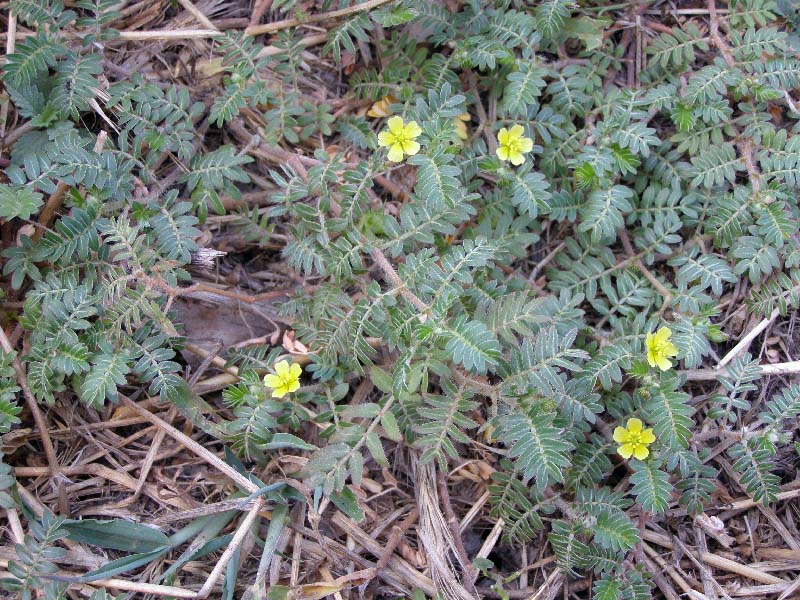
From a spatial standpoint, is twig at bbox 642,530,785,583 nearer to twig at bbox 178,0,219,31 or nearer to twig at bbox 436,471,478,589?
twig at bbox 436,471,478,589

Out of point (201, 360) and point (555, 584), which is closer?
point (555, 584)

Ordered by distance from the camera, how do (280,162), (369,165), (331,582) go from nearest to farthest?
(331,582) → (369,165) → (280,162)

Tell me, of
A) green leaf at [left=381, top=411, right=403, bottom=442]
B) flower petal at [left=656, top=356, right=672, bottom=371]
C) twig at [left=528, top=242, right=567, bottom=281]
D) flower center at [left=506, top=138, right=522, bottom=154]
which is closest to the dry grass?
green leaf at [left=381, top=411, right=403, bottom=442]

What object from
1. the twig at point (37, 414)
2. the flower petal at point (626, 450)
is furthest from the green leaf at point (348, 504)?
the twig at point (37, 414)

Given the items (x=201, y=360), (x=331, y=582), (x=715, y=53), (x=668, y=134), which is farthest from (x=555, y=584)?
(x=715, y=53)

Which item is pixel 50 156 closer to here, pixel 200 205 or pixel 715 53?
pixel 200 205

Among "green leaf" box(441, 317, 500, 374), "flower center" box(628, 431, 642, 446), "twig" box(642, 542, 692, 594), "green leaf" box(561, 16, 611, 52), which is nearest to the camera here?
"green leaf" box(441, 317, 500, 374)
